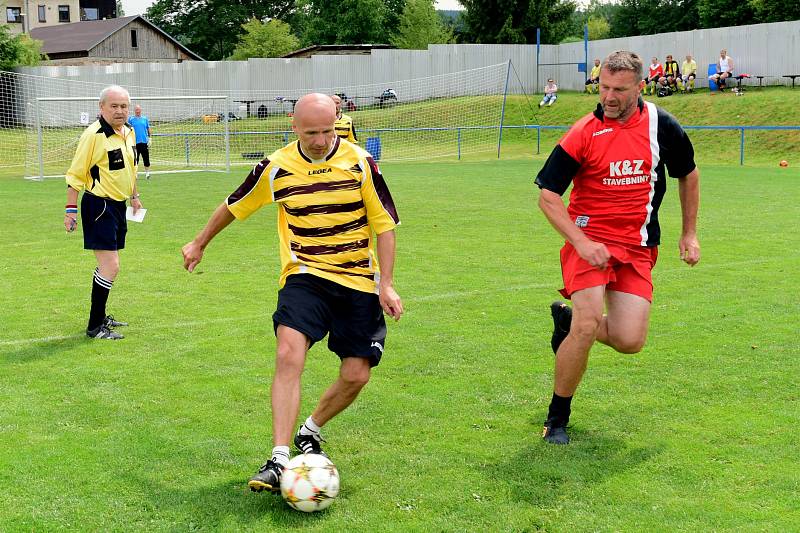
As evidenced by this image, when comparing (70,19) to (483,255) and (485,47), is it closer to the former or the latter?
(485,47)

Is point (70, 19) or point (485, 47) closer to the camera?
point (485, 47)

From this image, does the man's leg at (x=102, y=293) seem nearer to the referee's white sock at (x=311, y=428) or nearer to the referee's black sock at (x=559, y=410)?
the referee's white sock at (x=311, y=428)

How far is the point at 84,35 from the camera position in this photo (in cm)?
7644

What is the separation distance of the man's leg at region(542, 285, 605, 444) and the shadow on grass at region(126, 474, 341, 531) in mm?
1528

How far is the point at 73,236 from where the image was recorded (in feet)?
47.4

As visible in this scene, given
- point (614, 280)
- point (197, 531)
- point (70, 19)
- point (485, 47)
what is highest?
point (70, 19)

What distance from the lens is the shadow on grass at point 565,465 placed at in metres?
4.64

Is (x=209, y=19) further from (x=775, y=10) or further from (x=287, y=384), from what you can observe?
(x=287, y=384)

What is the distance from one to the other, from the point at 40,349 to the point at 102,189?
1519 mm

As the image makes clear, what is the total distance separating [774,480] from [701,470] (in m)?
0.36

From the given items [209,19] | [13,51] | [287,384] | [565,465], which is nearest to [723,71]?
[565,465]

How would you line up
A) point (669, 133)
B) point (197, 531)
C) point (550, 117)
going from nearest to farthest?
point (197, 531) < point (669, 133) < point (550, 117)

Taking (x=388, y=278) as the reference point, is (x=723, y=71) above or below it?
above

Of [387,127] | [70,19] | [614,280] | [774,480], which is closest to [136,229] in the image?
[614,280]
